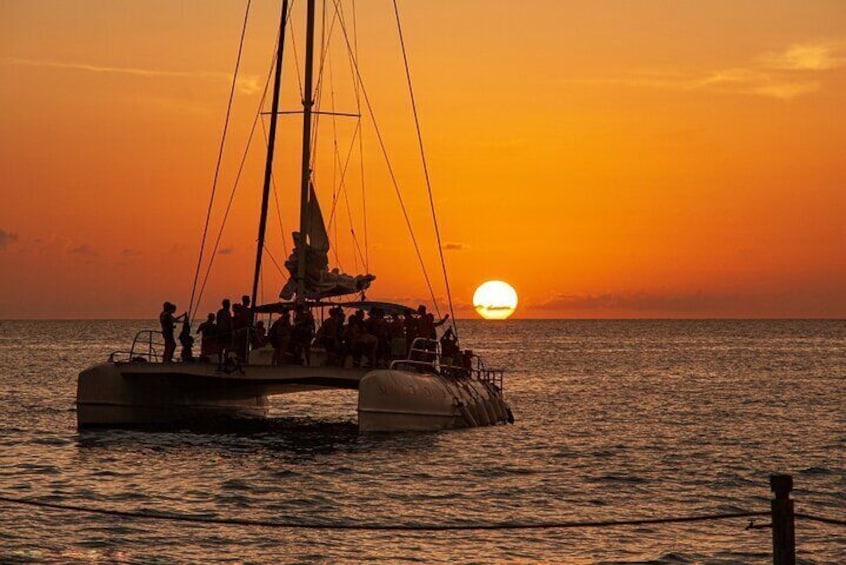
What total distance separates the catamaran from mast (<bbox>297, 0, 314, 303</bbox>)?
25 millimetres

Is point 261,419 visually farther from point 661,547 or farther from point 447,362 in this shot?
point 661,547

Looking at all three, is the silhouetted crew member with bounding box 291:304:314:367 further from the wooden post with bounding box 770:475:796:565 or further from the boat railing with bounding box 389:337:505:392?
the wooden post with bounding box 770:475:796:565

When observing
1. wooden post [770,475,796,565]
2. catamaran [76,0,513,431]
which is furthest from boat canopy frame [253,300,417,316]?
wooden post [770,475,796,565]

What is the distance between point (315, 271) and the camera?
32.7 m

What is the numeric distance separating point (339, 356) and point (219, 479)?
6539 mm

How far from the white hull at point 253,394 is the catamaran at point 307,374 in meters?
0.03

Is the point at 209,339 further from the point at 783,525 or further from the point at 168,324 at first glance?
the point at 783,525

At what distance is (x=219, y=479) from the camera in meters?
23.8

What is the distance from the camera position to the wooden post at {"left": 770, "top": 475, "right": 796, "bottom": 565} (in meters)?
10.9

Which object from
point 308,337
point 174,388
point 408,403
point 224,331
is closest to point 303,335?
point 308,337

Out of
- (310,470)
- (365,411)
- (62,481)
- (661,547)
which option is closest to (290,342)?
(365,411)

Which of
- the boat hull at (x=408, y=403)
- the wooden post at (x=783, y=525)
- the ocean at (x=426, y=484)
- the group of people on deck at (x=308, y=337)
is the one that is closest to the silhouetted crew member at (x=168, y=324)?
the group of people on deck at (x=308, y=337)

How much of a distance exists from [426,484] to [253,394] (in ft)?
44.7

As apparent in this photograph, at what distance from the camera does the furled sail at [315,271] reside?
107ft
